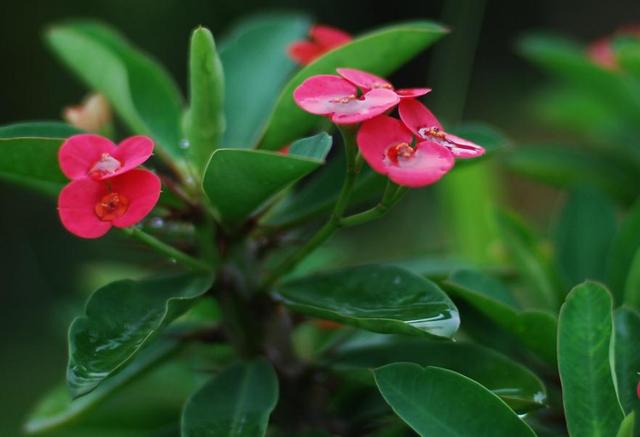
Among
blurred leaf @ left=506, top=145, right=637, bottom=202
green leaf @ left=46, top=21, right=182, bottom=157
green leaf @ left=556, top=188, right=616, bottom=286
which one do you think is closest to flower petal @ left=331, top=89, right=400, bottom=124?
green leaf @ left=46, top=21, right=182, bottom=157

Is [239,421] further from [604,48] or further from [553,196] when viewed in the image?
[553,196]

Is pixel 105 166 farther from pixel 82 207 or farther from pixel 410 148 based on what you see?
pixel 410 148

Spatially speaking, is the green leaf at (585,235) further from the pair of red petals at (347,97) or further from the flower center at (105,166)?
the flower center at (105,166)

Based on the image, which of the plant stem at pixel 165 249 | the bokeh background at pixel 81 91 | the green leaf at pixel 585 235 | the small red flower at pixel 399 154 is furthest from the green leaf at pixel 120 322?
the bokeh background at pixel 81 91

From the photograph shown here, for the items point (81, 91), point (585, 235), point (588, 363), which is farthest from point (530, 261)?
point (81, 91)

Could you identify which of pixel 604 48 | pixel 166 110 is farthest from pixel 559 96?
pixel 166 110
